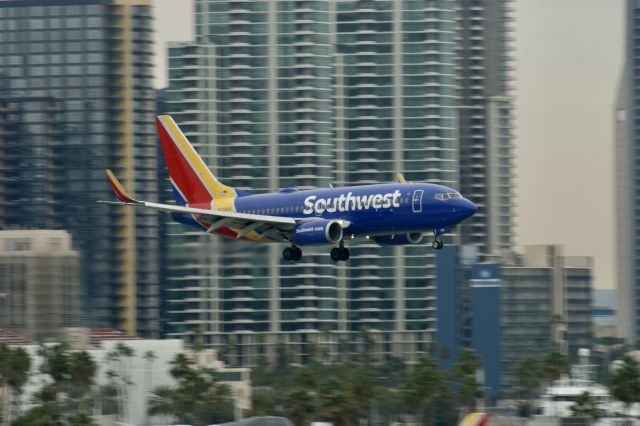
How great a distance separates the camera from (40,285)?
17225 cm

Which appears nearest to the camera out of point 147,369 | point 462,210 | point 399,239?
point 462,210

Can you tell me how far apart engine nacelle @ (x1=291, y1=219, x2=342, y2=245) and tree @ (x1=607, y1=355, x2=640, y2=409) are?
174 ft

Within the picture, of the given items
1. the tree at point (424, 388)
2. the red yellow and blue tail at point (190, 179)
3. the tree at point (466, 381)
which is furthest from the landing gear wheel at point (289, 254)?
the tree at point (466, 381)

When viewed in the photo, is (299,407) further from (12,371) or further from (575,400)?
(575,400)

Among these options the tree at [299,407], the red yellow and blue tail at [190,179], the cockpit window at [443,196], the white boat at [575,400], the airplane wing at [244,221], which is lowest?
the white boat at [575,400]

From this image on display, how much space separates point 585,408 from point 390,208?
2253 inches

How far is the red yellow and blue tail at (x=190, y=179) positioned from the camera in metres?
91.3

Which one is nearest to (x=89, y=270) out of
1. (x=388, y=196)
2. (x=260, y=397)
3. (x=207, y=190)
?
(x=260, y=397)

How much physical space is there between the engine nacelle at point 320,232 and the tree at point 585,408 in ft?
176

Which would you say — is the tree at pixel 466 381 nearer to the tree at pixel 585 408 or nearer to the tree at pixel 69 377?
the tree at pixel 585 408

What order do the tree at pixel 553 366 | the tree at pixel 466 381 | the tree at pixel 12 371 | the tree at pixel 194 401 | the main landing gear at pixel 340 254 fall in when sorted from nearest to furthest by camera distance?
1. the main landing gear at pixel 340 254
2. the tree at pixel 194 401
3. the tree at pixel 12 371
4. the tree at pixel 466 381
5. the tree at pixel 553 366

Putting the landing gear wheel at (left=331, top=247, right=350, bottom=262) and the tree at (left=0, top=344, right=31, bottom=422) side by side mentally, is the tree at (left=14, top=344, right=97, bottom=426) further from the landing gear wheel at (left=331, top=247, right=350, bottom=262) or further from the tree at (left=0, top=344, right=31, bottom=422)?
the landing gear wheel at (left=331, top=247, right=350, bottom=262)

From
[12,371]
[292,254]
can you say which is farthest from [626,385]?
[12,371]

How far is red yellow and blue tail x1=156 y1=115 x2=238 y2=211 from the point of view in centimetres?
9131
